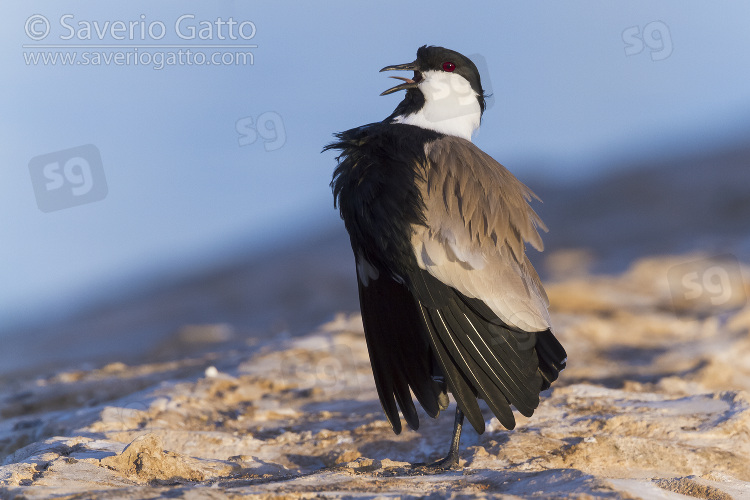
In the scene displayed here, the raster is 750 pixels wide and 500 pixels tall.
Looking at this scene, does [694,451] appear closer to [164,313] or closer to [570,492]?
[570,492]

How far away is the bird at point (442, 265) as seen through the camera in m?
4.43

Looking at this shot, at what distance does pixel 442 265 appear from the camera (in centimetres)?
441

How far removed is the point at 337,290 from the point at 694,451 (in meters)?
12.1

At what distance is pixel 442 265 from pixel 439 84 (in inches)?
49.5

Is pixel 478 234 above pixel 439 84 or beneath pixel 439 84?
beneath

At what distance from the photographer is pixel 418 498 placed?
3484 millimetres
